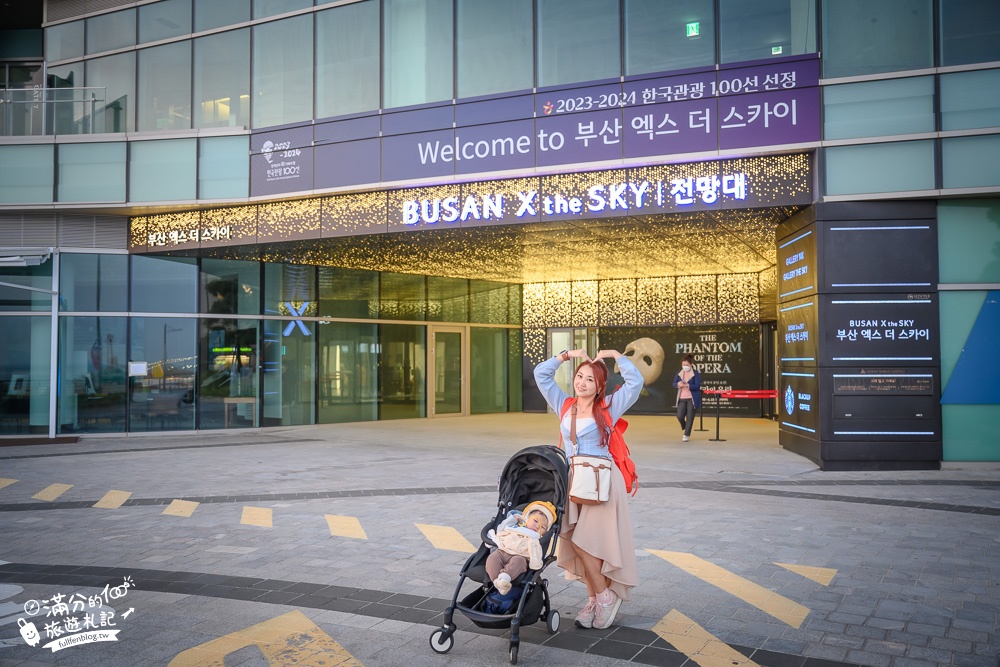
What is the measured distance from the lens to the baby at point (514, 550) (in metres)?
4.44

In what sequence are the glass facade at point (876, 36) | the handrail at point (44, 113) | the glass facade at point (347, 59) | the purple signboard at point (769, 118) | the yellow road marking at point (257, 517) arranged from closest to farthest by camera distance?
the yellow road marking at point (257, 517) < the glass facade at point (876, 36) < the purple signboard at point (769, 118) < the glass facade at point (347, 59) < the handrail at point (44, 113)

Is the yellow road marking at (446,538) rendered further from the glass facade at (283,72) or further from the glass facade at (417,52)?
the glass facade at (283,72)

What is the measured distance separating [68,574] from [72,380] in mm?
12330

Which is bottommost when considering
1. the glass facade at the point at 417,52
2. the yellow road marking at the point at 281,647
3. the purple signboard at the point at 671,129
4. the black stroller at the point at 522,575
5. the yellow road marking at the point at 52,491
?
the yellow road marking at the point at 52,491

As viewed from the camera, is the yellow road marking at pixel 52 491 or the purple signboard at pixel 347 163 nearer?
the yellow road marking at pixel 52 491

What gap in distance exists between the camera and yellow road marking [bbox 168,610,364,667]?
14.2 ft

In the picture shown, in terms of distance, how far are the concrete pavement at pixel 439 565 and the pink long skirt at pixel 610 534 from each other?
350 millimetres

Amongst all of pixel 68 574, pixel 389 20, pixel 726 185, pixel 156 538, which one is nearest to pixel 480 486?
pixel 156 538

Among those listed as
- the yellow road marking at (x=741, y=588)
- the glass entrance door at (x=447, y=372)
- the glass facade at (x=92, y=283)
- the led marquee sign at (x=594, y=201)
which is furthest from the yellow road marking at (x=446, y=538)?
the glass entrance door at (x=447, y=372)

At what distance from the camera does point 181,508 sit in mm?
8898

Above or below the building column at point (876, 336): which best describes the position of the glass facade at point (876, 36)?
above

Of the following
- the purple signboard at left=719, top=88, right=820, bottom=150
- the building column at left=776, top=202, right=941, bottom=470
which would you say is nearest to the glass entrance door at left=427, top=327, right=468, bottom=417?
the purple signboard at left=719, top=88, right=820, bottom=150

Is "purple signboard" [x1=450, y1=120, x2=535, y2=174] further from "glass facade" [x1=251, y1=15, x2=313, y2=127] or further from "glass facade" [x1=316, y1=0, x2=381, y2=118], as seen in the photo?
"glass facade" [x1=251, y1=15, x2=313, y2=127]

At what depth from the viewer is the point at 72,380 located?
17.0 meters
